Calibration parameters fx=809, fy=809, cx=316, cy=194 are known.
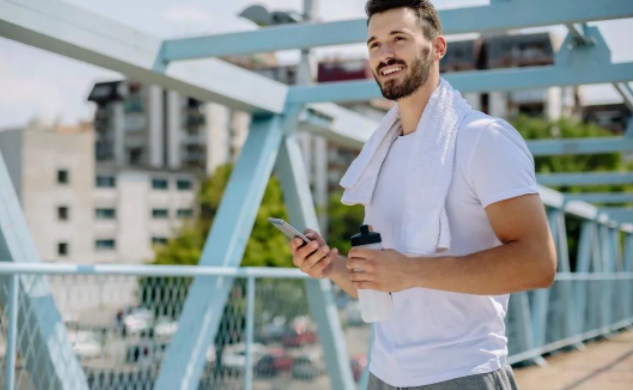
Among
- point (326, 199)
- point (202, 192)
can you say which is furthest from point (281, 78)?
point (202, 192)

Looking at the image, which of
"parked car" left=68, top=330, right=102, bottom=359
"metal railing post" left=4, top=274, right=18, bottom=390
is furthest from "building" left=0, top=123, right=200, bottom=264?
"metal railing post" left=4, top=274, right=18, bottom=390

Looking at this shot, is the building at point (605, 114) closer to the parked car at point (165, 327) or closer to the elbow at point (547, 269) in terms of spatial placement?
the parked car at point (165, 327)

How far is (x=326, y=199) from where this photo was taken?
71.4m

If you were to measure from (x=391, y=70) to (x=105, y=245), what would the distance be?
60.9 m

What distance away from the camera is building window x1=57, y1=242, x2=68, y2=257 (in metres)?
56.5

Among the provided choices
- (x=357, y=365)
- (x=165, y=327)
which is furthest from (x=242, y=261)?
(x=165, y=327)

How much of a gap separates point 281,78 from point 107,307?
74.3 m

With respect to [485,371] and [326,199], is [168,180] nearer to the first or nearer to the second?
[326,199]

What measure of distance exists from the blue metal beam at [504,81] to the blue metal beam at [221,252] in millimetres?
228

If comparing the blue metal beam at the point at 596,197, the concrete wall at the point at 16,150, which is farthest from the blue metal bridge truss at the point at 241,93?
the concrete wall at the point at 16,150

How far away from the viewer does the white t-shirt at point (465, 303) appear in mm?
1633

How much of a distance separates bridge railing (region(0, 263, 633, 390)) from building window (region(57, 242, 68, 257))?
178 feet

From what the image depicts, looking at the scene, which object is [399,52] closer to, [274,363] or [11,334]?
[11,334]

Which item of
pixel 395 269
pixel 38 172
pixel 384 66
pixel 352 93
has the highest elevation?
pixel 38 172
